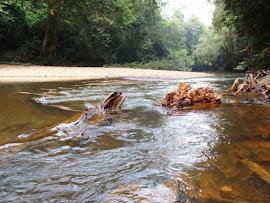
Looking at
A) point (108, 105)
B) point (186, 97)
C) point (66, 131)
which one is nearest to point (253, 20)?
point (186, 97)

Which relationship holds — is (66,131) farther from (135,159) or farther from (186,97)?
(186,97)

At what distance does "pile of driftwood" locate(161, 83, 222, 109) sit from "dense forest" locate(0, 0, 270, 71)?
381cm

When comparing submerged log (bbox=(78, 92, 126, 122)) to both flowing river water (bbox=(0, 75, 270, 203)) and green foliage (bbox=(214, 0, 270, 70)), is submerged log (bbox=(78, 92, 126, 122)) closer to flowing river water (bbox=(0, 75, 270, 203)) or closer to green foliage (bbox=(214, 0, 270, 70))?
flowing river water (bbox=(0, 75, 270, 203))

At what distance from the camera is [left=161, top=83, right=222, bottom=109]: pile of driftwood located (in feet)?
15.7

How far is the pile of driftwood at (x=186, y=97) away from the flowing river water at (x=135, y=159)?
4.03 ft

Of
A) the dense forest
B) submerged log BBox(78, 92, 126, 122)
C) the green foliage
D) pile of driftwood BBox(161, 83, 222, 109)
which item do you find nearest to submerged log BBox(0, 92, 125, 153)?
submerged log BBox(78, 92, 126, 122)

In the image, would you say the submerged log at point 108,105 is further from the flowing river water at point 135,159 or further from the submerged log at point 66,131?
the flowing river water at point 135,159

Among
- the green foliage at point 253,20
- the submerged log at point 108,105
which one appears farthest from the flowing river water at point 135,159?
the green foliage at point 253,20

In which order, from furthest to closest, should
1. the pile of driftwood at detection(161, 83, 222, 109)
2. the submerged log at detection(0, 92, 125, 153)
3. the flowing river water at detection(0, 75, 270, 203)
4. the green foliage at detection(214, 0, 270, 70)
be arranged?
1. the green foliage at detection(214, 0, 270, 70)
2. the pile of driftwood at detection(161, 83, 222, 109)
3. the submerged log at detection(0, 92, 125, 153)
4. the flowing river water at detection(0, 75, 270, 203)

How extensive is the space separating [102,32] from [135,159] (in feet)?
Answer: 58.7

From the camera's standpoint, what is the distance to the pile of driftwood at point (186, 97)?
478 cm

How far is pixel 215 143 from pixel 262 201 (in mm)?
1085

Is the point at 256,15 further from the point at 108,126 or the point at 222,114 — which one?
the point at 108,126

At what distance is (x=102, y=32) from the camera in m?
18.5
